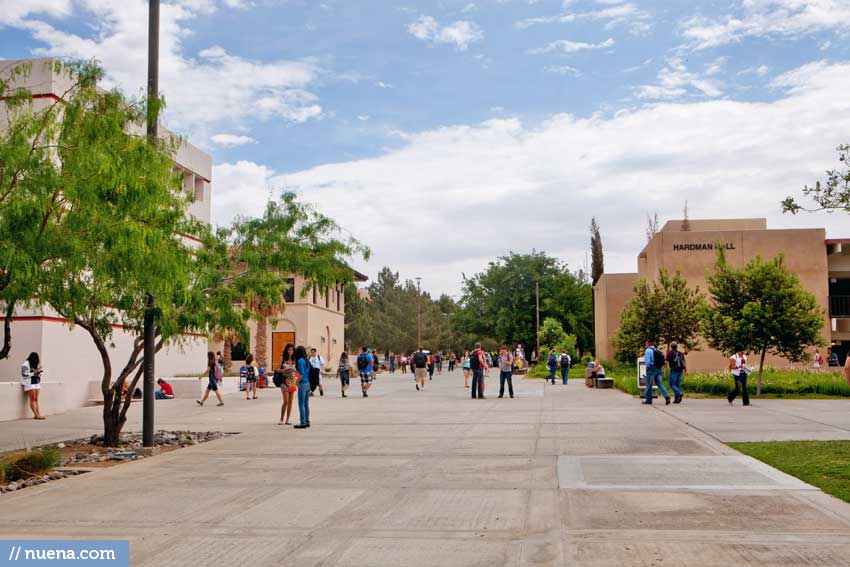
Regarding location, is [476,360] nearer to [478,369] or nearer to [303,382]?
[478,369]

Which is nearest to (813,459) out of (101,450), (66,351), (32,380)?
(101,450)

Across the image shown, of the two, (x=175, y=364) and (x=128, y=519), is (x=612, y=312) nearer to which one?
(x=175, y=364)

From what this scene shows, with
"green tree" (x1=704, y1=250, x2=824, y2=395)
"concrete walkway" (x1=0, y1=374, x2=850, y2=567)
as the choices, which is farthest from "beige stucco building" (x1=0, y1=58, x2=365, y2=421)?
"green tree" (x1=704, y1=250, x2=824, y2=395)

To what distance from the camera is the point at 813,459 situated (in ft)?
36.0

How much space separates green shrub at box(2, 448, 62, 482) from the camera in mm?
10533

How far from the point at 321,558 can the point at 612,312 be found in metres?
58.1

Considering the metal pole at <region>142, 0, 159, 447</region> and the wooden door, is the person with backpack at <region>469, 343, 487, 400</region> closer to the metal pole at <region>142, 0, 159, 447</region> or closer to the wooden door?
the metal pole at <region>142, 0, 159, 447</region>

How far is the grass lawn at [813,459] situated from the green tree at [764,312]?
13.5 m

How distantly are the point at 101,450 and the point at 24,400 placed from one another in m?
7.70

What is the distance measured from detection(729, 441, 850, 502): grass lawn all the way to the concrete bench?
1583cm

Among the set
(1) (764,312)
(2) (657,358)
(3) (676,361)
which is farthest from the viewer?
(1) (764,312)

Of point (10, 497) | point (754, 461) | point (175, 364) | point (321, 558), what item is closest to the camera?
point (321, 558)

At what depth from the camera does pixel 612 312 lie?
6250 centimetres

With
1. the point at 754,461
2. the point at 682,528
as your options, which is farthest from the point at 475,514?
the point at 754,461
